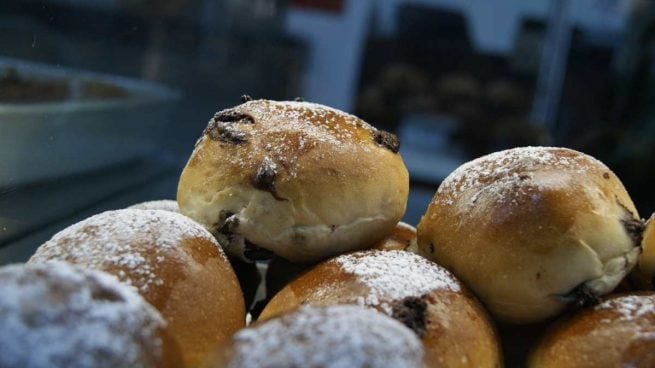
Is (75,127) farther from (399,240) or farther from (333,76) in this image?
(333,76)

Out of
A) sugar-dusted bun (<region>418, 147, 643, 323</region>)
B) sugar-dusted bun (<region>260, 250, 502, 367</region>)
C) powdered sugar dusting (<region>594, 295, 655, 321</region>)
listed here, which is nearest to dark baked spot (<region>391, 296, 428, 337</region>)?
sugar-dusted bun (<region>260, 250, 502, 367</region>)

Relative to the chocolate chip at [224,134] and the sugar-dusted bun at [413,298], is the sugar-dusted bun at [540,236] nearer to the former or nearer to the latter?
the sugar-dusted bun at [413,298]

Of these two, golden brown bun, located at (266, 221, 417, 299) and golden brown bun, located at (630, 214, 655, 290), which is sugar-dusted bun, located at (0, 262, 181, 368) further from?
golden brown bun, located at (630, 214, 655, 290)

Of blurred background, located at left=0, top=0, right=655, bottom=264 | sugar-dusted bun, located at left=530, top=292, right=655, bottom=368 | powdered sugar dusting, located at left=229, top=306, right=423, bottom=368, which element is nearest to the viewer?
powdered sugar dusting, located at left=229, top=306, right=423, bottom=368

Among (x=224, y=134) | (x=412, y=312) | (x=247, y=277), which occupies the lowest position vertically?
(x=247, y=277)

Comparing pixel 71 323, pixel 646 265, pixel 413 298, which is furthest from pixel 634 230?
pixel 71 323

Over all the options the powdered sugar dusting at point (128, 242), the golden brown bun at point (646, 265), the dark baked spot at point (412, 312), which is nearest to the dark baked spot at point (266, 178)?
the powdered sugar dusting at point (128, 242)
